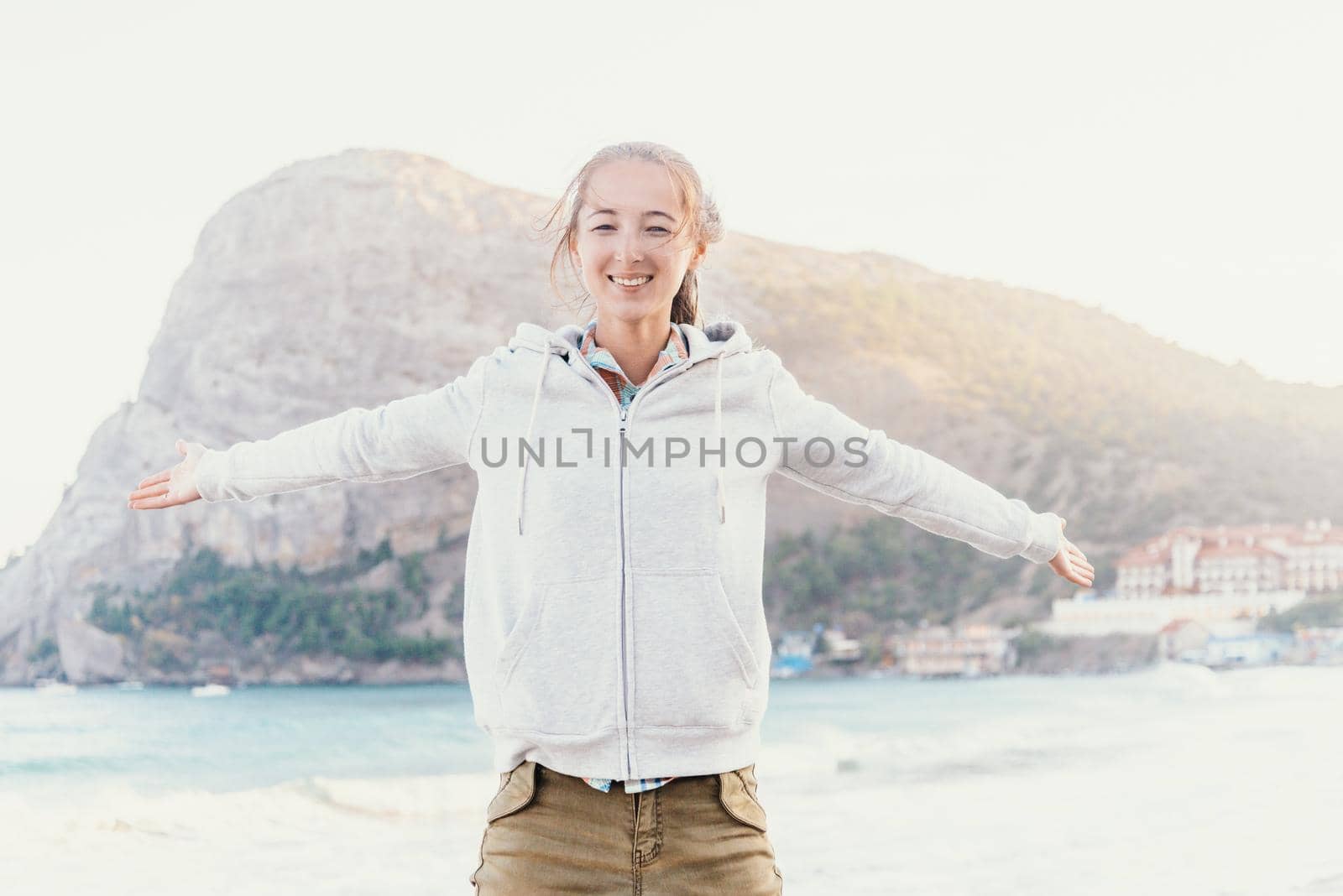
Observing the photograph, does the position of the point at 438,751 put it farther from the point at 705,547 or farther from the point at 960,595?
the point at 705,547

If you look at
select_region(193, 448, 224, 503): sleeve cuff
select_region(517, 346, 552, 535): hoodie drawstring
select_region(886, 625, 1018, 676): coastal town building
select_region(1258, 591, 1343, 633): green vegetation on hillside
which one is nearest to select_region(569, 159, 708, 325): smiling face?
select_region(517, 346, 552, 535): hoodie drawstring

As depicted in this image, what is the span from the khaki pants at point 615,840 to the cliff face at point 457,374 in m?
26.4

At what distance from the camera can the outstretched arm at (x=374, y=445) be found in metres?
1.42

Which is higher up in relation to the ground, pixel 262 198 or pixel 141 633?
pixel 262 198

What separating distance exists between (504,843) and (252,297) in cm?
3387

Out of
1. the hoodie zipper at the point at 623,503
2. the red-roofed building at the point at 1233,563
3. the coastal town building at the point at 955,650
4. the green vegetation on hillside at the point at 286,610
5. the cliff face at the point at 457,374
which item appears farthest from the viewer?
the cliff face at the point at 457,374

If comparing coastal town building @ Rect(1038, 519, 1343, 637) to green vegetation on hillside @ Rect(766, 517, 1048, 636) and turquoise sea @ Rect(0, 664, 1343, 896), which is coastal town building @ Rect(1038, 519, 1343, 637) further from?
turquoise sea @ Rect(0, 664, 1343, 896)

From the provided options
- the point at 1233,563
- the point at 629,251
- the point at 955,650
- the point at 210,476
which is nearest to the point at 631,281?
the point at 629,251

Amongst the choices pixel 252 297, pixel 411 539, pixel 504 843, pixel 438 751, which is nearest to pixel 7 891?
pixel 504 843

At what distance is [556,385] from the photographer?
1398mm

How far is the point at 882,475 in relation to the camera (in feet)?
4.74

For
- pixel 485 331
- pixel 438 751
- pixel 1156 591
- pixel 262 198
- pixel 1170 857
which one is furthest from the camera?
pixel 262 198

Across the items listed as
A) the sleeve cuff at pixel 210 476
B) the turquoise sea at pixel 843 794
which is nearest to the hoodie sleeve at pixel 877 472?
the sleeve cuff at pixel 210 476

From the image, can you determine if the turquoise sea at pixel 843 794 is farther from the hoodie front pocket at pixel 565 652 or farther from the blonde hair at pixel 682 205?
the hoodie front pocket at pixel 565 652
